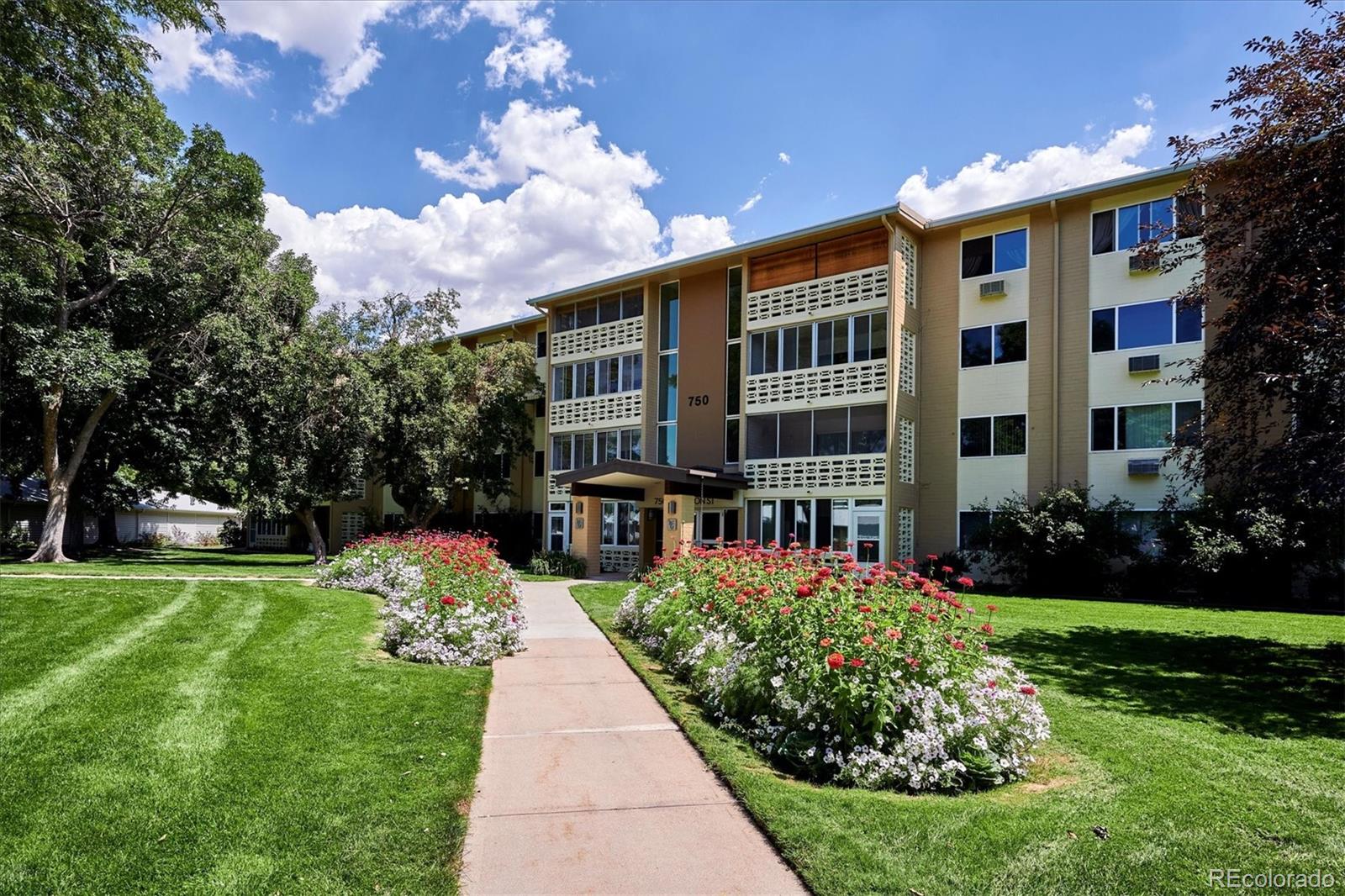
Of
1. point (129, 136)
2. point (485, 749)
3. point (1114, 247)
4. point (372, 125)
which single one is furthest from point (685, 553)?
point (1114, 247)

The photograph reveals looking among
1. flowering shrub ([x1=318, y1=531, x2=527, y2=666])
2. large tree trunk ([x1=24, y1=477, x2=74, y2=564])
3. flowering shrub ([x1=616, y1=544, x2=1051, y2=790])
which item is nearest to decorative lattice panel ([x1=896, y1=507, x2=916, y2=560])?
flowering shrub ([x1=318, y1=531, x2=527, y2=666])

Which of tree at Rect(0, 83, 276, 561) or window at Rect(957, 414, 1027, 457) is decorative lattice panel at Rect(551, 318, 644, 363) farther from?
window at Rect(957, 414, 1027, 457)

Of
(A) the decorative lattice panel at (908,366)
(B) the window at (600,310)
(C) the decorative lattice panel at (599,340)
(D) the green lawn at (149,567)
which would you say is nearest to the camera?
(D) the green lawn at (149,567)

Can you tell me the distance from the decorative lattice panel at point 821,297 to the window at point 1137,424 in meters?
6.10

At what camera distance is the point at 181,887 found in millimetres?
3504

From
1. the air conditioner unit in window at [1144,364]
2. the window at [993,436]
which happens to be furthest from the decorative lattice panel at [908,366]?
the air conditioner unit in window at [1144,364]

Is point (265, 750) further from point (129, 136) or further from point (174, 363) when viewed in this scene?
point (174, 363)

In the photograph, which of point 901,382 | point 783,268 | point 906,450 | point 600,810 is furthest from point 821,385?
point 600,810

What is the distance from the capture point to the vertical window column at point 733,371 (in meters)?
24.2

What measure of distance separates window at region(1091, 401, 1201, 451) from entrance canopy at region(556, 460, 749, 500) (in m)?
9.03

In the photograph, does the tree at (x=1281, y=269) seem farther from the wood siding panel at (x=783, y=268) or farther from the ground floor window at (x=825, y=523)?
the wood siding panel at (x=783, y=268)

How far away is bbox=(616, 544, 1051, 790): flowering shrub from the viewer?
5070mm

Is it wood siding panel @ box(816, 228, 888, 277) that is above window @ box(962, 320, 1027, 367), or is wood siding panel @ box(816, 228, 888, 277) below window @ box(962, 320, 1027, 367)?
above

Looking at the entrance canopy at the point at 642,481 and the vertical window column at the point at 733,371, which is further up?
the vertical window column at the point at 733,371
